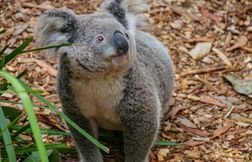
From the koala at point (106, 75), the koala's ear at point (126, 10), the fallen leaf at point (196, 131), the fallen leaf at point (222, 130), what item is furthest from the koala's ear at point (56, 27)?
the fallen leaf at point (222, 130)

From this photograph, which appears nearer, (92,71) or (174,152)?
(92,71)

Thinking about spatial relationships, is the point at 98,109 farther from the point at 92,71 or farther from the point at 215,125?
the point at 215,125

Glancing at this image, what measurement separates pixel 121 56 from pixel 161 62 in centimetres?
127

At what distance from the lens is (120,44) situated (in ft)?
12.3

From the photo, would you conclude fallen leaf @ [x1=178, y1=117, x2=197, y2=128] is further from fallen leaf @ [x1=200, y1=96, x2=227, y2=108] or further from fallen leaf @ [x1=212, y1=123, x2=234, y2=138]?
fallen leaf @ [x1=200, y1=96, x2=227, y2=108]

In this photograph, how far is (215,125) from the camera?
17.5ft

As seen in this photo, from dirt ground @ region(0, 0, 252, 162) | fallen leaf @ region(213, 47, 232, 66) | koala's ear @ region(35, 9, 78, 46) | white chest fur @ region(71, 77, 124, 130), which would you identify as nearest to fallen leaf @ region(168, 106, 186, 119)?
dirt ground @ region(0, 0, 252, 162)

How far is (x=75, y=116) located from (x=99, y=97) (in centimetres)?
35

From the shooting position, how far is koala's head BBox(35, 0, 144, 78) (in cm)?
379

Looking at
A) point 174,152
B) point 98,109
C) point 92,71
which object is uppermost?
point 92,71

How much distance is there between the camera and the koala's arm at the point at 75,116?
4.11 meters

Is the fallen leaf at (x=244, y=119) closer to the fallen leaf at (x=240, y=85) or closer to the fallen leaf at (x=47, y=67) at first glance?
the fallen leaf at (x=240, y=85)

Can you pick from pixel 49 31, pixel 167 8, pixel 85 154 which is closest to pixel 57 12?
pixel 49 31

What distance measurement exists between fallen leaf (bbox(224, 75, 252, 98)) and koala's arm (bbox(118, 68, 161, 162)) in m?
1.61
